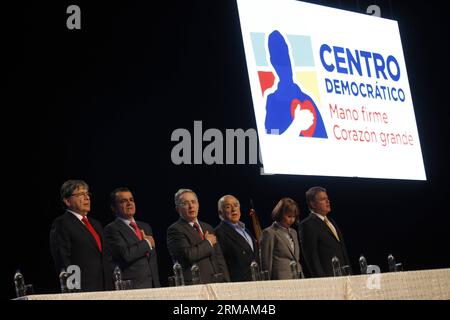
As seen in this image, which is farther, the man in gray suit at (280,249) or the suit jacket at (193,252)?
the man in gray suit at (280,249)

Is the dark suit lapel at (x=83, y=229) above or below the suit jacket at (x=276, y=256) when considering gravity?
above

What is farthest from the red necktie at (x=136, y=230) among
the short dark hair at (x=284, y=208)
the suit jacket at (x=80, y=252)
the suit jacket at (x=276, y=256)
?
the short dark hair at (x=284, y=208)

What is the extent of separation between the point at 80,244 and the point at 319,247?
1.73m

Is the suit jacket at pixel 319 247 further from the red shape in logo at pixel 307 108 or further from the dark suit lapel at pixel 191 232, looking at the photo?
the dark suit lapel at pixel 191 232

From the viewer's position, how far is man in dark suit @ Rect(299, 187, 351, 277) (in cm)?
567

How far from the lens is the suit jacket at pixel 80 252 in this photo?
479 centimetres

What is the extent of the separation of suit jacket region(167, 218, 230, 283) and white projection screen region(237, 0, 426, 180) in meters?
0.79

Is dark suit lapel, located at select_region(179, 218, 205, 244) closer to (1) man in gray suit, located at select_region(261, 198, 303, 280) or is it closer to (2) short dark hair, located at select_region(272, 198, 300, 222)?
(1) man in gray suit, located at select_region(261, 198, 303, 280)

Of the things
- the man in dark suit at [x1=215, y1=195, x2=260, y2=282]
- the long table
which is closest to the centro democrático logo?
the man in dark suit at [x1=215, y1=195, x2=260, y2=282]

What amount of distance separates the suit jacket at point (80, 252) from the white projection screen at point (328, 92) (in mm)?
1434

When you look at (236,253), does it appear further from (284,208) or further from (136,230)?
(136,230)

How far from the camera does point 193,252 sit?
505 cm

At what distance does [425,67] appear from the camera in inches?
320
